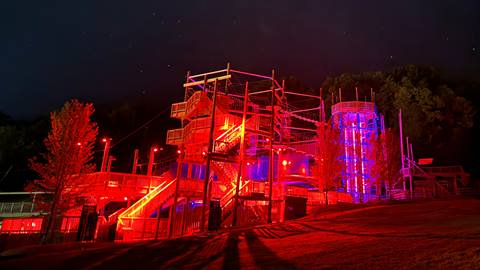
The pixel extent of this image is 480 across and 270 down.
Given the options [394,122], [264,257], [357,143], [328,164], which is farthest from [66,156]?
[394,122]

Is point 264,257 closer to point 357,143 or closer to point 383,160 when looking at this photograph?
point 383,160

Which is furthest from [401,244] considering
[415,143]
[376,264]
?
[415,143]

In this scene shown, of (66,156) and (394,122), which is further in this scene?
(394,122)

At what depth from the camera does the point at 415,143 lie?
159 ft

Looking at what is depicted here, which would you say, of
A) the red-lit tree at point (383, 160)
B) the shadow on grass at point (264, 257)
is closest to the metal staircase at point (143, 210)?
the shadow on grass at point (264, 257)

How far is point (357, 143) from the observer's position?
39.7m

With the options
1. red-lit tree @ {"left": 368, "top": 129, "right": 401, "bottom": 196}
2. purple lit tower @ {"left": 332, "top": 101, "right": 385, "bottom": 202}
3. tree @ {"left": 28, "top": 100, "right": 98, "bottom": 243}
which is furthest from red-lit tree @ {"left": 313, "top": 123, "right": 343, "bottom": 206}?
tree @ {"left": 28, "top": 100, "right": 98, "bottom": 243}

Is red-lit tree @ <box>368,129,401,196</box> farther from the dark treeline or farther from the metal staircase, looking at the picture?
the metal staircase

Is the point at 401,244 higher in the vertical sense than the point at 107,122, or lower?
lower

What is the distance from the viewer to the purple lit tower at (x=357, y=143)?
3759cm

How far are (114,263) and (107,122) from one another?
5901 cm

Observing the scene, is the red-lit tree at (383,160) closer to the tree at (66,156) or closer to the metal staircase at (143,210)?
the metal staircase at (143,210)

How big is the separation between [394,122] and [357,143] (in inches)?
547

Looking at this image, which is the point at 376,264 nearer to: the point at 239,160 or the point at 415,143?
the point at 239,160
